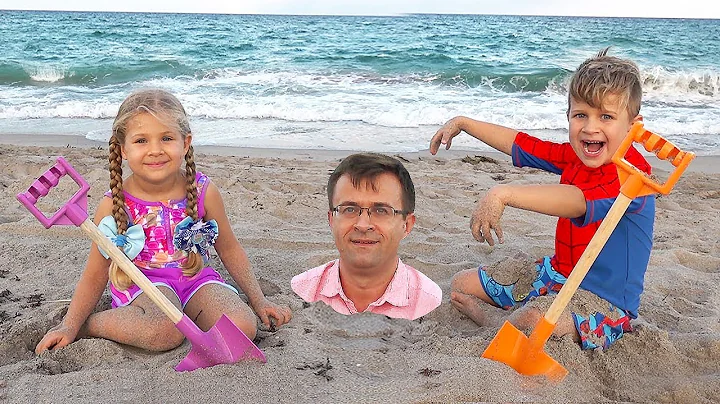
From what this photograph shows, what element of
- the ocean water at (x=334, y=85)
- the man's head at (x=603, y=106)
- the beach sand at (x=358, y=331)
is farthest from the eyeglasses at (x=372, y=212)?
the ocean water at (x=334, y=85)

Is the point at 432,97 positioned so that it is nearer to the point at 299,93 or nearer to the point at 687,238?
the point at 299,93

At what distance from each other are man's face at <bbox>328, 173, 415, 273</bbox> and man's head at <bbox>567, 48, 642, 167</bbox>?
748mm

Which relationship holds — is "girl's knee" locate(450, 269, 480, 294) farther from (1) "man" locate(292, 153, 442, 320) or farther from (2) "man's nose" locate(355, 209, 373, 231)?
(2) "man's nose" locate(355, 209, 373, 231)

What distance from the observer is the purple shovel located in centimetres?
189

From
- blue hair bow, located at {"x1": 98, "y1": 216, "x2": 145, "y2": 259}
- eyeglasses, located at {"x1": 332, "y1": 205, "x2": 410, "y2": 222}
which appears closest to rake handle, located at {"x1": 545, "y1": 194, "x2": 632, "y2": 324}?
eyeglasses, located at {"x1": 332, "y1": 205, "x2": 410, "y2": 222}

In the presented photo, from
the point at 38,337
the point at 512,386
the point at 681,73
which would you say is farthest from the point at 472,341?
the point at 681,73

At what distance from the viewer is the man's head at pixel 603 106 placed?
2.23 m

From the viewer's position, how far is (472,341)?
2.25 m

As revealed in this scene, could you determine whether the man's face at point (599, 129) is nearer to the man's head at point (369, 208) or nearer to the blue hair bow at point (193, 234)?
the man's head at point (369, 208)

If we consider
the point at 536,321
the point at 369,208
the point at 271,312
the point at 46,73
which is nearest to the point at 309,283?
the point at 271,312

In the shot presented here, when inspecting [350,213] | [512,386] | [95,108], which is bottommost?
[95,108]

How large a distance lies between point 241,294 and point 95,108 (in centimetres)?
705

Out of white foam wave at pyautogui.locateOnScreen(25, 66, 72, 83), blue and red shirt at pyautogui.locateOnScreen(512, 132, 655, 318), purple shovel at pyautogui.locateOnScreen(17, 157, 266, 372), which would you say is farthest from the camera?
white foam wave at pyautogui.locateOnScreen(25, 66, 72, 83)

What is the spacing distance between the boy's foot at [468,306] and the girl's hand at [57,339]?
5.20ft
